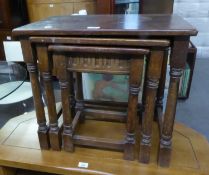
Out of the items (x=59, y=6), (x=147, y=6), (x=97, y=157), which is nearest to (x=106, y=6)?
(x=59, y=6)

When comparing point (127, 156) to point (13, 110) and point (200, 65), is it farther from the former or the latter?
point (200, 65)

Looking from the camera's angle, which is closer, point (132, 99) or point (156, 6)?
point (132, 99)

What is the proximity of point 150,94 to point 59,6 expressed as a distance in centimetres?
119

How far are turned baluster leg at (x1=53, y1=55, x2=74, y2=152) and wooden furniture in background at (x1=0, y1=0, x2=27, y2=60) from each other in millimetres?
1390

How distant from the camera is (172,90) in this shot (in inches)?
25.5

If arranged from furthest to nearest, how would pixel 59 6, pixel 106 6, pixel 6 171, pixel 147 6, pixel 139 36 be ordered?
pixel 147 6, pixel 59 6, pixel 106 6, pixel 6 171, pixel 139 36

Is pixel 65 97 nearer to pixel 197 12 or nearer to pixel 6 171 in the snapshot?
pixel 6 171

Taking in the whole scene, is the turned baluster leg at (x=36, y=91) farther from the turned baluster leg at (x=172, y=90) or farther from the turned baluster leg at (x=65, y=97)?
the turned baluster leg at (x=172, y=90)

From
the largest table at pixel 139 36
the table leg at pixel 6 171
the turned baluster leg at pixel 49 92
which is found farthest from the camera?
the table leg at pixel 6 171

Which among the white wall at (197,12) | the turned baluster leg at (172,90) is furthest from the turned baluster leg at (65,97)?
the white wall at (197,12)

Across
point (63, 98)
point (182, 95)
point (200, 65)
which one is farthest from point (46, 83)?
point (200, 65)

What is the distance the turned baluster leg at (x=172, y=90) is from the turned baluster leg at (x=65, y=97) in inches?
12.7

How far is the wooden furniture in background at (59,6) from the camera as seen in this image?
1.57 meters

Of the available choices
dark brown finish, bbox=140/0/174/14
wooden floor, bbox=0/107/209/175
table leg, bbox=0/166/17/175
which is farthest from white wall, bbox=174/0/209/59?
A: table leg, bbox=0/166/17/175
